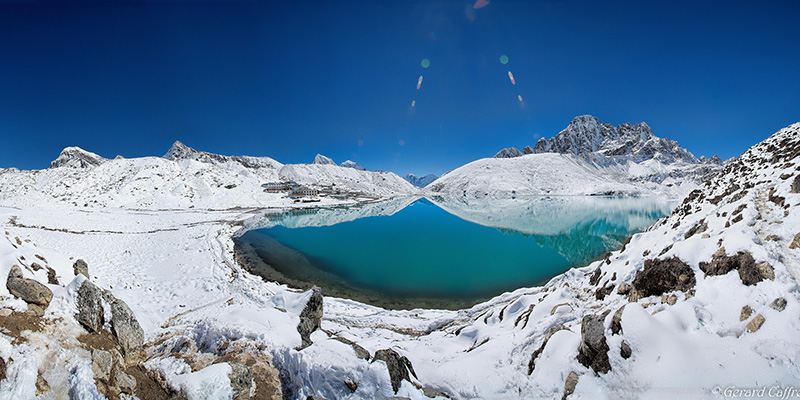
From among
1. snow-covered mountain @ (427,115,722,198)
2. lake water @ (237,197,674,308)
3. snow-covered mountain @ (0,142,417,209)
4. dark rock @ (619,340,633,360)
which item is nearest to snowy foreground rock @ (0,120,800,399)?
dark rock @ (619,340,633,360)

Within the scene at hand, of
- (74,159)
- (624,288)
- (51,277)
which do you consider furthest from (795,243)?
(74,159)

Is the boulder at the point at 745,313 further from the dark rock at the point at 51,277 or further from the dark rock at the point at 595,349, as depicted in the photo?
the dark rock at the point at 51,277

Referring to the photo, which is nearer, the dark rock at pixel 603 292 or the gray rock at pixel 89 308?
the gray rock at pixel 89 308

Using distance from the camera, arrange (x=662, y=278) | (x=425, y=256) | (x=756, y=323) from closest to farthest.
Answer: (x=756, y=323), (x=662, y=278), (x=425, y=256)

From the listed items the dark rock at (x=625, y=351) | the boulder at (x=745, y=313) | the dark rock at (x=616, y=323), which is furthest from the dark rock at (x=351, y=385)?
the boulder at (x=745, y=313)

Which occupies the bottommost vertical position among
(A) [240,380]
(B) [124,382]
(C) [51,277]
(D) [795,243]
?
(A) [240,380]

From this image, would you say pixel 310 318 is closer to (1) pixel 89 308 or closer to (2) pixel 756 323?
(1) pixel 89 308
